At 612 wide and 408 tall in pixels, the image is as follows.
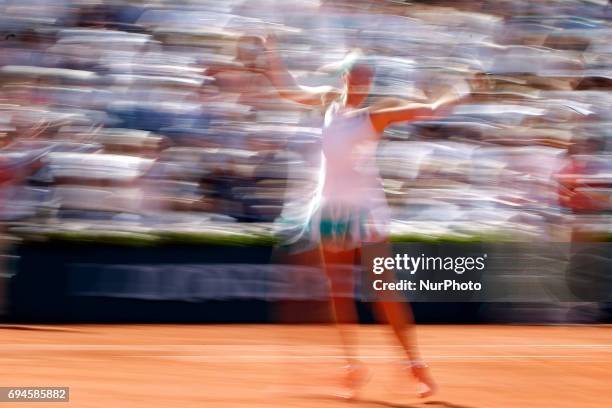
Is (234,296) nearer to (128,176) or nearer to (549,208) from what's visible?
(128,176)

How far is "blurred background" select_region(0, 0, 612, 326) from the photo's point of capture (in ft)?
24.8

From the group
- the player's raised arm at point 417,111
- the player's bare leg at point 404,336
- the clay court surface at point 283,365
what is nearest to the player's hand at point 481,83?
the clay court surface at point 283,365

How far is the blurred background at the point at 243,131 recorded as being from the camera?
7.55 meters

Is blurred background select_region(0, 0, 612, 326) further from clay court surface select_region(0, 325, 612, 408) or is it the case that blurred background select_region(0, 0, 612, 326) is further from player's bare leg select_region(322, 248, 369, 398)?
player's bare leg select_region(322, 248, 369, 398)

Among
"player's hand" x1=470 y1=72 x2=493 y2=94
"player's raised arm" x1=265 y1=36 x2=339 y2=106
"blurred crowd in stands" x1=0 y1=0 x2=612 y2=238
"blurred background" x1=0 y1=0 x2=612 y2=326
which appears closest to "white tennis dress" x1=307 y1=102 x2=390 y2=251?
"player's raised arm" x1=265 y1=36 x2=339 y2=106

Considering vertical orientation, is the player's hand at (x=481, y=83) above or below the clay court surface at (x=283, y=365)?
above

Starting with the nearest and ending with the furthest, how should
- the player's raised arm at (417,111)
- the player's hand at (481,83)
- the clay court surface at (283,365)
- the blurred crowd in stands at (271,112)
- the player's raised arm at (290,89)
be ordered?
the player's raised arm at (417,111)
the clay court surface at (283,365)
the player's raised arm at (290,89)
the blurred crowd in stands at (271,112)
the player's hand at (481,83)

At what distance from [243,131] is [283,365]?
3392mm

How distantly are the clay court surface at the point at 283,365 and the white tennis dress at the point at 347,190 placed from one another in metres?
0.67

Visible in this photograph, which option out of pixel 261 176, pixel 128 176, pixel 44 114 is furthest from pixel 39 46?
pixel 261 176

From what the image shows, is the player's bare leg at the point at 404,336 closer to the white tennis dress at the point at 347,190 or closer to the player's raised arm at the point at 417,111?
the white tennis dress at the point at 347,190

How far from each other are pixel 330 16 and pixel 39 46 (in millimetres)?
2471

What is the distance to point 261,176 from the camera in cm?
823

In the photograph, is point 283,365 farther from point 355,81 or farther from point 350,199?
point 355,81
